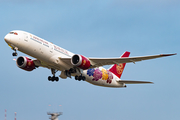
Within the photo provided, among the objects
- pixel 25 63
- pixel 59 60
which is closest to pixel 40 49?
pixel 59 60

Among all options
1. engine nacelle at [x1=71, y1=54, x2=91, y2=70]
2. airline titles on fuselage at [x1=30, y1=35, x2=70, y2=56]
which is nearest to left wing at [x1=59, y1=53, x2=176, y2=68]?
engine nacelle at [x1=71, y1=54, x2=91, y2=70]

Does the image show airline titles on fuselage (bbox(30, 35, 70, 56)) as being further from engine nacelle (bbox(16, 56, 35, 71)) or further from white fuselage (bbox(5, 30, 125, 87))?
engine nacelle (bbox(16, 56, 35, 71))

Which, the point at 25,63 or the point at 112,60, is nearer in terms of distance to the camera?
the point at 112,60

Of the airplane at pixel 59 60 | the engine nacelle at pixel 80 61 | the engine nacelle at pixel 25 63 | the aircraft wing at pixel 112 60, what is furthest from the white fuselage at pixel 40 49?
the engine nacelle at pixel 25 63

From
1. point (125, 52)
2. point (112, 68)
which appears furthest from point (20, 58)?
point (125, 52)

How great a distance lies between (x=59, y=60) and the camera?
3944 centimetres

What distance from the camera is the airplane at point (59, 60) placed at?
3662 cm

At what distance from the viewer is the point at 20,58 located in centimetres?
4288

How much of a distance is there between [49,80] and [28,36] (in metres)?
9.69

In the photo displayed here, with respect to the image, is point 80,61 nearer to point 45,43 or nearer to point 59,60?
point 59,60

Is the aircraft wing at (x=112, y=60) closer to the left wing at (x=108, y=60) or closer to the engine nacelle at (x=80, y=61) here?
the left wing at (x=108, y=60)

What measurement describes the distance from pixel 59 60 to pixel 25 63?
5.66 meters

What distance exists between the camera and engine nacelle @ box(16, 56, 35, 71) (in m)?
42.5

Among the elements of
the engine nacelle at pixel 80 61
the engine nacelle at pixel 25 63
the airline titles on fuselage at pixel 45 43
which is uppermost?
the airline titles on fuselage at pixel 45 43
